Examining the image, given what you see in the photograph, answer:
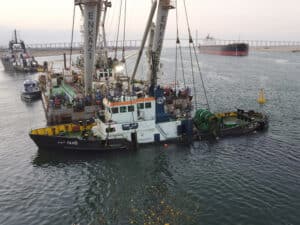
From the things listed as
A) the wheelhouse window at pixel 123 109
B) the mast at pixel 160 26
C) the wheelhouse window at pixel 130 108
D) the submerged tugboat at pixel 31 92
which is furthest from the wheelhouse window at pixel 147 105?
the submerged tugboat at pixel 31 92

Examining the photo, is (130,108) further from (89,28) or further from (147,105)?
(89,28)

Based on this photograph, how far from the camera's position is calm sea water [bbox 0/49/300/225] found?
68.0ft

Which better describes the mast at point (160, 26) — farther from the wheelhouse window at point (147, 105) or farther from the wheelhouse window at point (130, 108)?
the wheelhouse window at point (130, 108)

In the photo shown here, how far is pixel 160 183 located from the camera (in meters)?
25.8

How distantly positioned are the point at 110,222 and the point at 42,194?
7772mm

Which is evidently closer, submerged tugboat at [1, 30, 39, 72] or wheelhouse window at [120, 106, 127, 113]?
wheelhouse window at [120, 106, 127, 113]

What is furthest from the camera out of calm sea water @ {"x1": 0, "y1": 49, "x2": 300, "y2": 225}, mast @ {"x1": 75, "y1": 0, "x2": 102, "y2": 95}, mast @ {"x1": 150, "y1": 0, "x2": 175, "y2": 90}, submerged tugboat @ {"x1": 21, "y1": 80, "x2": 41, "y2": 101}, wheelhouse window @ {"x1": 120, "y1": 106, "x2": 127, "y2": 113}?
submerged tugboat @ {"x1": 21, "y1": 80, "x2": 41, "y2": 101}

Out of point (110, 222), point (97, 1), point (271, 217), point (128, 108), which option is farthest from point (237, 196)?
point (97, 1)

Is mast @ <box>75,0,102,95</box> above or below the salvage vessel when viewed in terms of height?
above

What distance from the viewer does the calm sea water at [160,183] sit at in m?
20.7

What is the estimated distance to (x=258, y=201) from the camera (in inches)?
867

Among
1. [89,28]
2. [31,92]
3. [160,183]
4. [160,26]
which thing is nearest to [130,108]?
[160,183]

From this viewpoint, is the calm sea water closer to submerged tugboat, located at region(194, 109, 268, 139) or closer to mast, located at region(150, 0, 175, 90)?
submerged tugboat, located at region(194, 109, 268, 139)

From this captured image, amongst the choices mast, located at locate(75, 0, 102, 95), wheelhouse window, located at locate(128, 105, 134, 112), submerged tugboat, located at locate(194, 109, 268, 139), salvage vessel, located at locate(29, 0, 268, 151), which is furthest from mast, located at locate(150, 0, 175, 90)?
submerged tugboat, located at locate(194, 109, 268, 139)
